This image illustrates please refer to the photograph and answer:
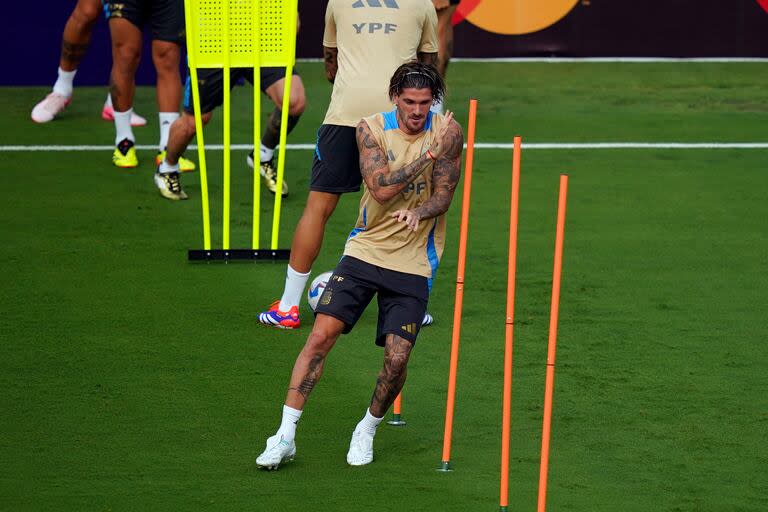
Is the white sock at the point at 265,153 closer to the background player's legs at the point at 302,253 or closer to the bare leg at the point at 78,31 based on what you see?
the bare leg at the point at 78,31

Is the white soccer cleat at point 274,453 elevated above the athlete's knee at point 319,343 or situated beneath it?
situated beneath

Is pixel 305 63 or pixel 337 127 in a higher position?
pixel 337 127

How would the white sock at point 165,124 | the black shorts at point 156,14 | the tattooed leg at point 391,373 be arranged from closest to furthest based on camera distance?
the tattooed leg at point 391,373 → the black shorts at point 156,14 → the white sock at point 165,124

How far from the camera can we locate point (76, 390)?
7.22 meters

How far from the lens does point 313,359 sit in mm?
6250

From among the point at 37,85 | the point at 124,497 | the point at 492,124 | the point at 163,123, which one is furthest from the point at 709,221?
the point at 37,85

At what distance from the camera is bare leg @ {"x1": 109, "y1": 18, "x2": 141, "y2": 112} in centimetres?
1145

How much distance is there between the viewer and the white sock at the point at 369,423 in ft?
20.6

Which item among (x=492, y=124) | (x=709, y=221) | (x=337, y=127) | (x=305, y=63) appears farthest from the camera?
(x=305, y=63)

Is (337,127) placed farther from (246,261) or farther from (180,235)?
(180,235)

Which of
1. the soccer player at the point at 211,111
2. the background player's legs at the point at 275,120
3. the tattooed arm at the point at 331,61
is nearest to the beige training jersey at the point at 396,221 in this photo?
the tattooed arm at the point at 331,61

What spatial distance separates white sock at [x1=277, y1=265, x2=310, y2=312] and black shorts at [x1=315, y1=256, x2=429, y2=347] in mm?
1839

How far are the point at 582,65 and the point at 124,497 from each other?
1148cm

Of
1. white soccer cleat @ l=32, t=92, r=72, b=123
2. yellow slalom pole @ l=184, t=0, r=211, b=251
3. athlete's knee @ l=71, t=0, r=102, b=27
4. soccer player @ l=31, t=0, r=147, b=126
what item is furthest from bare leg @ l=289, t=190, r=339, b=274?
white soccer cleat @ l=32, t=92, r=72, b=123
